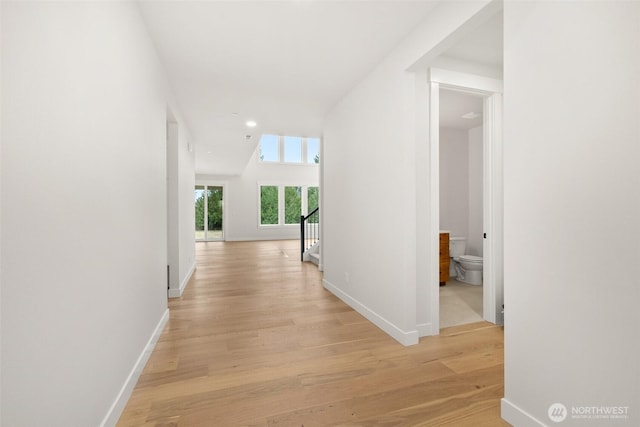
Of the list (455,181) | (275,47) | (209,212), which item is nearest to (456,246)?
(455,181)

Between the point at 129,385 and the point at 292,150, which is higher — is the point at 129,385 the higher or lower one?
the lower one

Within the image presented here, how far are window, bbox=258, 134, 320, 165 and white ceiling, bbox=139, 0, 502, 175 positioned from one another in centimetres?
746

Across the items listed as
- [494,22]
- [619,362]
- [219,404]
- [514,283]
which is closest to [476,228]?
[494,22]

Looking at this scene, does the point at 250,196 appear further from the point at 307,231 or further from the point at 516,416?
the point at 516,416

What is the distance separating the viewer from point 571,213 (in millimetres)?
1267

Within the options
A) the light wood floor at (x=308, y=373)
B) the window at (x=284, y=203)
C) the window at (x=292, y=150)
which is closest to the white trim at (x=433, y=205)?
the light wood floor at (x=308, y=373)

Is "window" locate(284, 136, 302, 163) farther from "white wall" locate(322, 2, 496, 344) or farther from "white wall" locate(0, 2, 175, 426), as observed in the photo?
"white wall" locate(0, 2, 175, 426)

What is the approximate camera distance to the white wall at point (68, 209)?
0.87 m

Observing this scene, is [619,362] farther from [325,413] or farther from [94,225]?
[94,225]

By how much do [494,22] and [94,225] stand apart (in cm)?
300

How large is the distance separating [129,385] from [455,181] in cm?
522

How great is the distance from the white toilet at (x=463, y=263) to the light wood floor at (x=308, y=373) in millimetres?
1672

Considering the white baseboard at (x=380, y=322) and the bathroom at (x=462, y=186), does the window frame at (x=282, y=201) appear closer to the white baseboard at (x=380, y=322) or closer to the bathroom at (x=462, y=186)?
the bathroom at (x=462, y=186)

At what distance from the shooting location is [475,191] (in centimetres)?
507
